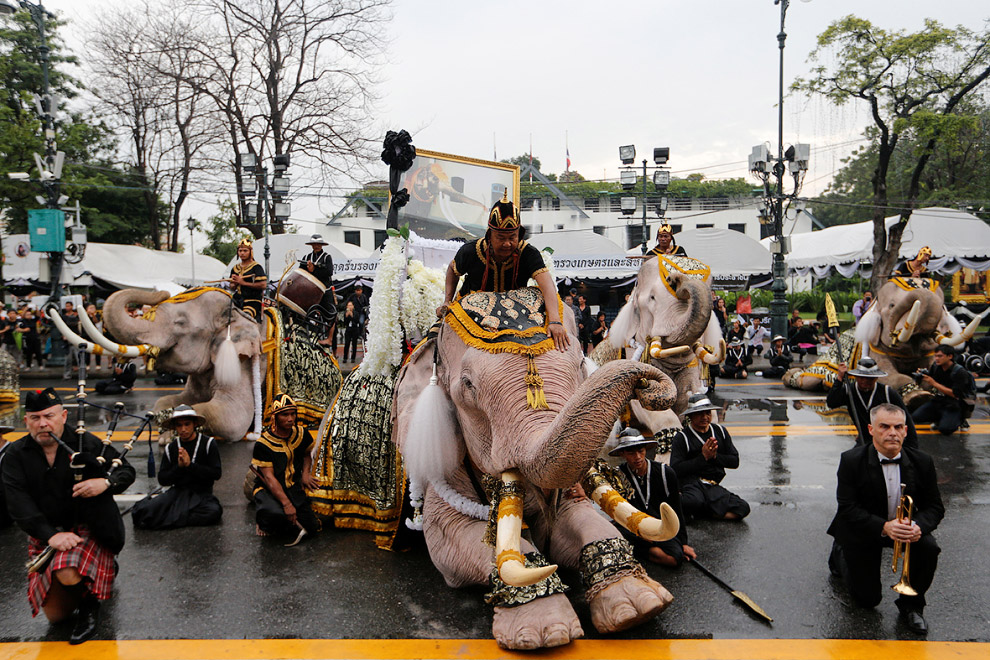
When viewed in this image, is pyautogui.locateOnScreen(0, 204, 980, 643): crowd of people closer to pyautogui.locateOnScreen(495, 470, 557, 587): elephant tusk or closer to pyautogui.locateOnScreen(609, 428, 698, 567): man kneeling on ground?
pyautogui.locateOnScreen(609, 428, 698, 567): man kneeling on ground

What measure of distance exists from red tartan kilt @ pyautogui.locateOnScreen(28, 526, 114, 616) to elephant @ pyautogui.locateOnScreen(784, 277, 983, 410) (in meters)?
9.17

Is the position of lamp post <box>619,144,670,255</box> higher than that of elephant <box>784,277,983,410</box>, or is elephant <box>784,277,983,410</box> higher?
lamp post <box>619,144,670,255</box>

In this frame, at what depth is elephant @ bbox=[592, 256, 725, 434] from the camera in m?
7.38

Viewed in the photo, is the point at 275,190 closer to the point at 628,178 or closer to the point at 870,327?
the point at 628,178

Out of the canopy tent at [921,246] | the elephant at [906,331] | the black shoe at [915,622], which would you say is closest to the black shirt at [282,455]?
the black shoe at [915,622]

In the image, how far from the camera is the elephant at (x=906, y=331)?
9742mm

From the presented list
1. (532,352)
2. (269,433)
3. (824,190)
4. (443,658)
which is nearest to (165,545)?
(269,433)

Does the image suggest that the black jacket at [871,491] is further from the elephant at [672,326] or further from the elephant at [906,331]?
the elephant at [906,331]

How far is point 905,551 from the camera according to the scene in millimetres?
3949

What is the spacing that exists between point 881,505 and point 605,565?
1.67 metres

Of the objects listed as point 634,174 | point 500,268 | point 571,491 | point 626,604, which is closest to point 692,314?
point 500,268

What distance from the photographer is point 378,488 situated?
5324mm

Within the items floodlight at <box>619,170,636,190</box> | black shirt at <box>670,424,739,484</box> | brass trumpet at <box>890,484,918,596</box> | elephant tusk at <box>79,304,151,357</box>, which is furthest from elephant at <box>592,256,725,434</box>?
floodlight at <box>619,170,636,190</box>

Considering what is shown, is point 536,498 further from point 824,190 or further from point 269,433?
point 824,190
